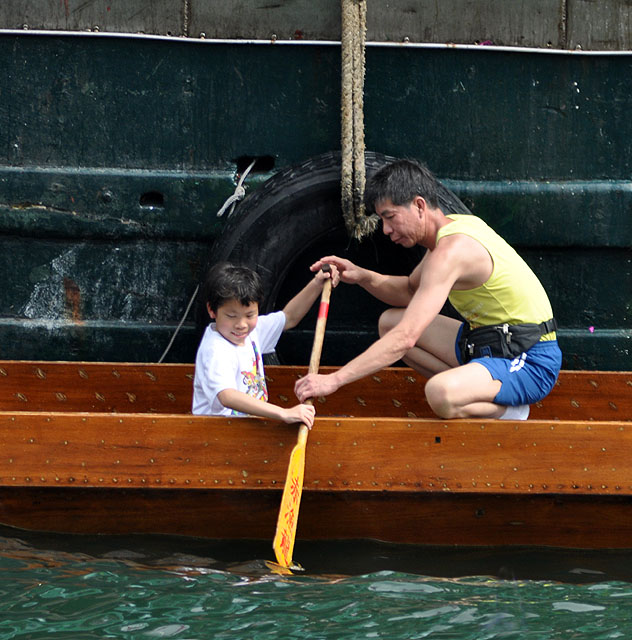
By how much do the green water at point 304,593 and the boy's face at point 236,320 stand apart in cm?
78

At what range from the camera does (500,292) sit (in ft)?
12.1

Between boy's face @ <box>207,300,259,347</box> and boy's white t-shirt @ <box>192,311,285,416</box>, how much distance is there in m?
0.03

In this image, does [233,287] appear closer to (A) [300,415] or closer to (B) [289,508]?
(A) [300,415]

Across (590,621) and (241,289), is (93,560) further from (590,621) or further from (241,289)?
(590,621)

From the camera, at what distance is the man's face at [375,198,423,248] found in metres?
3.69

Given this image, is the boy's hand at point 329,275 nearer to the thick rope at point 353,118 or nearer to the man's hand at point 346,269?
the man's hand at point 346,269

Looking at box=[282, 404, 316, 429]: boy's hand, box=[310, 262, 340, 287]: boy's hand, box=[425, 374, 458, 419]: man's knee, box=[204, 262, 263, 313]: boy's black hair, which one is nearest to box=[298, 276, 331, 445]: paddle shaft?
box=[310, 262, 340, 287]: boy's hand

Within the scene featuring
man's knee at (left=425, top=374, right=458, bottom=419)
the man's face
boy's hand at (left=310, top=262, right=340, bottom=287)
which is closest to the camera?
man's knee at (left=425, top=374, right=458, bottom=419)

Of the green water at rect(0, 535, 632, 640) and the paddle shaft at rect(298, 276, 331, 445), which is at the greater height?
the paddle shaft at rect(298, 276, 331, 445)

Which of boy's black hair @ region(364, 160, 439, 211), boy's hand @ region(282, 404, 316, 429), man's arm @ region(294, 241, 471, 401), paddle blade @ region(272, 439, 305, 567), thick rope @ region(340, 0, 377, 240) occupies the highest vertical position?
thick rope @ region(340, 0, 377, 240)

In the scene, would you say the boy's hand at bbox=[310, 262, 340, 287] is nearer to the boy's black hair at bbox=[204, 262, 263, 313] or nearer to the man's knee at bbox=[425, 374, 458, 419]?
the boy's black hair at bbox=[204, 262, 263, 313]

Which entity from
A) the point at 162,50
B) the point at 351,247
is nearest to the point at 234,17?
the point at 162,50

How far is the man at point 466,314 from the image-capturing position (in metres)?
3.48

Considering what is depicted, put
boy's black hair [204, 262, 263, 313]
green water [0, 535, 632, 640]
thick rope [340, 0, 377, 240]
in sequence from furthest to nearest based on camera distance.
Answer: thick rope [340, 0, 377, 240]
boy's black hair [204, 262, 263, 313]
green water [0, 535, 632, 640]
